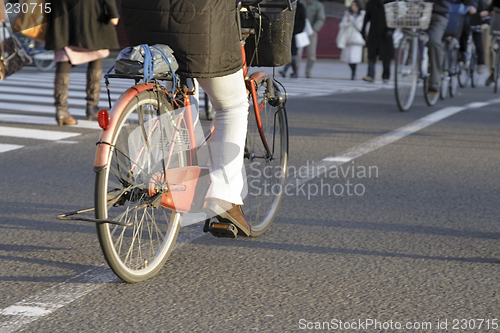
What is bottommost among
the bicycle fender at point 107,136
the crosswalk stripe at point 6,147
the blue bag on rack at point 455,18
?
the crosswalk stripe at point 6,147

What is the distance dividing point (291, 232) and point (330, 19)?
23302 mm

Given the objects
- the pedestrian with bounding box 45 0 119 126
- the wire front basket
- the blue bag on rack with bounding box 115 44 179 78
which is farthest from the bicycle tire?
the blue bag on rack with bounding box 115 44 179 78

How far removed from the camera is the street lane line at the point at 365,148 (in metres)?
5.62

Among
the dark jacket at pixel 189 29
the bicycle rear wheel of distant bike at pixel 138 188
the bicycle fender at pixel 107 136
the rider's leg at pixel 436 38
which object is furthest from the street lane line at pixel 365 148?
the bicycle fender at pixel 107 136

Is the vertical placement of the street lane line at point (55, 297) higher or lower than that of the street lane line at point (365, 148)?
higher

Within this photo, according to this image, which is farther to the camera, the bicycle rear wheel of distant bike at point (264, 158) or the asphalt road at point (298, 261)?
the bicycle rear wheel of distant bike at point (264, 158)

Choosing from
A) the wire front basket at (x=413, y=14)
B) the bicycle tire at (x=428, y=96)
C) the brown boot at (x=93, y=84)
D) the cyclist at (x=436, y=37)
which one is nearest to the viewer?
the brown boot at (x=93, y=84)

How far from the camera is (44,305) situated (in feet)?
9.61

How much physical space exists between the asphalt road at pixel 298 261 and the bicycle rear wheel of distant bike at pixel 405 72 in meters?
3.58

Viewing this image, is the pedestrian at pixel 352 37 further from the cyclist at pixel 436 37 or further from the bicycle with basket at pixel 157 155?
the bicycle with basket at pixel 157 155

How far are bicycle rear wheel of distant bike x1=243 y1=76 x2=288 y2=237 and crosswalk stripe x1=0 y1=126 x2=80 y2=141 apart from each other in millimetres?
3517

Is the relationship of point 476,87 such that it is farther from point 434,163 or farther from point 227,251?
point 227,251

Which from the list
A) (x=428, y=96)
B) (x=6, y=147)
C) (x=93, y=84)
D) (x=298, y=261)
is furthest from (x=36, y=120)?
(x=298, y=261)

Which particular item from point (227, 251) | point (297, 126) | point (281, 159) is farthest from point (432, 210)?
point (297, 126)
